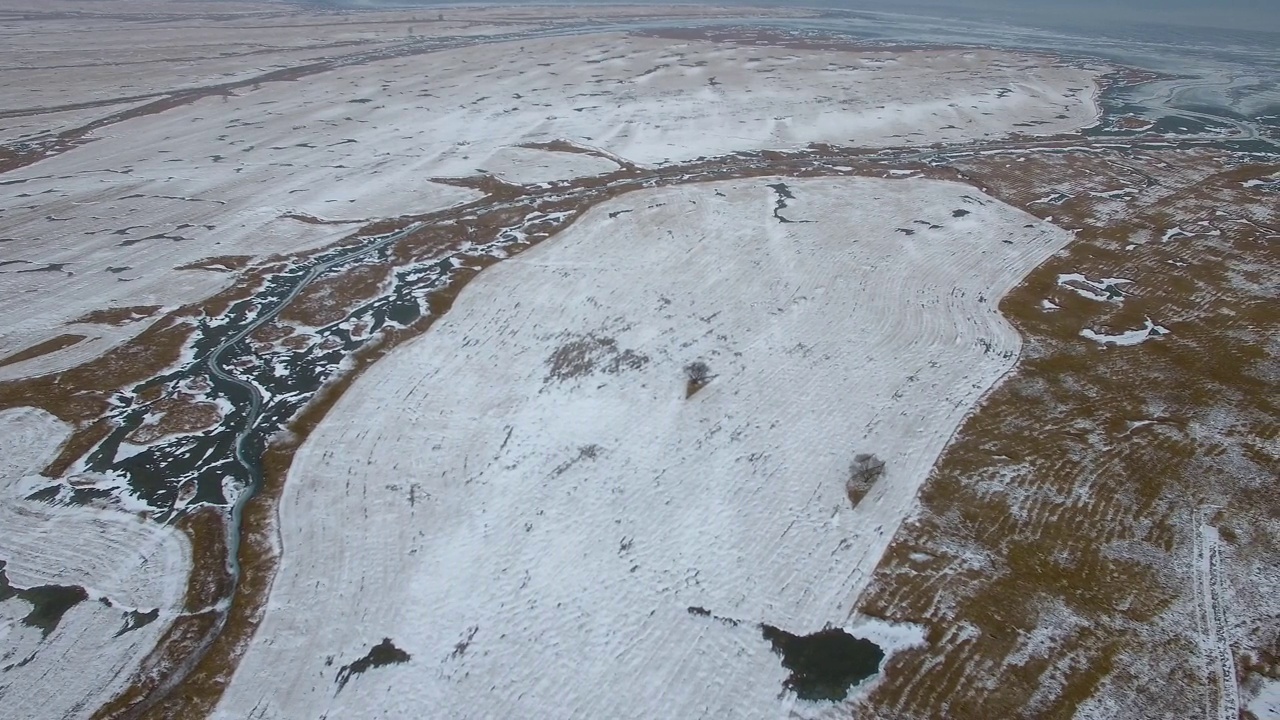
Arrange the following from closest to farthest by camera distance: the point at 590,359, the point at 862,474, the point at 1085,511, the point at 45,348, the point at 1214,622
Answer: the point at 1214,622 → the point at 1085,511 → the point at 862,474 → the point at 590,359 → the point at 45,348

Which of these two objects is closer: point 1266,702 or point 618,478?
point 1266,702

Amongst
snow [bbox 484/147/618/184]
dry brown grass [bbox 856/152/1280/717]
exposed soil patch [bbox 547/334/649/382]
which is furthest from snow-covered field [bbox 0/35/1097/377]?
dry brown grass [bbox 856/152/1280/717]

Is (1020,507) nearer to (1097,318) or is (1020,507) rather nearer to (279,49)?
(1097,318)

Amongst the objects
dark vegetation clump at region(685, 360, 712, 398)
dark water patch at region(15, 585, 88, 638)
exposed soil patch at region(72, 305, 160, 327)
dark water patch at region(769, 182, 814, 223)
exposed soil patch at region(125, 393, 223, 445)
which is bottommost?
dark water patch at region(15, 585, 88, 638)

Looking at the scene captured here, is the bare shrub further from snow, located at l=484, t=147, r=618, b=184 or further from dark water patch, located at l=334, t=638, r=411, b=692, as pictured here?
snow, located at l=484, t=147, r=618, b=184

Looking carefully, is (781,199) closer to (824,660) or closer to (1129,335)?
(1129,335)

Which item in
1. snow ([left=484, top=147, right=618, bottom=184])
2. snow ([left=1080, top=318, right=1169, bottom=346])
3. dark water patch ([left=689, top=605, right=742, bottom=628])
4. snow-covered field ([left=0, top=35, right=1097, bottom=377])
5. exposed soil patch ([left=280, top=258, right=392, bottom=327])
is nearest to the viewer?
dark water patch ([left=689, top=605, right=742, bottom=628])

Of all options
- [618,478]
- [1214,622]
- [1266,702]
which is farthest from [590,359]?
[1266,702]
